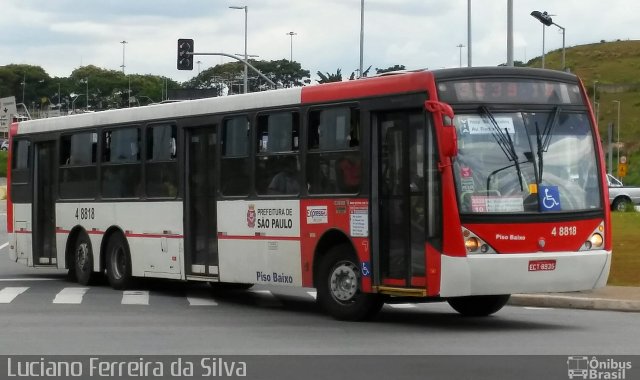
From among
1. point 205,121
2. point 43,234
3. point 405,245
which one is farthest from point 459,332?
point 43,234

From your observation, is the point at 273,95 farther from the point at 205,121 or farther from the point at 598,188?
the point at 598,188

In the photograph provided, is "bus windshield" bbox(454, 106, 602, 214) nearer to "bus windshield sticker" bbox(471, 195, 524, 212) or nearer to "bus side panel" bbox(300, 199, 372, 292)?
"bus windshield sticker" bbox(471, 195, 524, 212)

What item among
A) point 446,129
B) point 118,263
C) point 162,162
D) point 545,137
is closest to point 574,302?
point 545,137

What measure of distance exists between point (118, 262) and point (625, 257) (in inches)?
352

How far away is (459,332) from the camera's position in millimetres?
15758

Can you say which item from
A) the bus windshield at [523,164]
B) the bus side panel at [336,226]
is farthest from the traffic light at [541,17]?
the bus windshield at [523,164]

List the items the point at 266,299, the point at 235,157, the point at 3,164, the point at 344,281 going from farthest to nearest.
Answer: the point at 3,164 < the point at 266,299 < the point at 235,157 < the point at 344,281

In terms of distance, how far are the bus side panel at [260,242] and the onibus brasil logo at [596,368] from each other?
19.1 feet

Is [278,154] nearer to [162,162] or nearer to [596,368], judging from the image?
[162,162]

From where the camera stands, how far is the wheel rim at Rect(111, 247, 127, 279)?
22.7 m

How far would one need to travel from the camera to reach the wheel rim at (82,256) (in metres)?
23.8

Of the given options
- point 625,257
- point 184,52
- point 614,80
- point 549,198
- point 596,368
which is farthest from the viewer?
point 614,80

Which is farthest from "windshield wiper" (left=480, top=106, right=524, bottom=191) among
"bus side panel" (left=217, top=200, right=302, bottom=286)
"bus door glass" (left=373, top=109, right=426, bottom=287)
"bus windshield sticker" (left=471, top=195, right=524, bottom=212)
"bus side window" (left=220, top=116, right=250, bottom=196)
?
"bus side window" (left=220, top=116, right=250, bottom=196)

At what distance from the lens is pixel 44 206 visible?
25.2 metres
